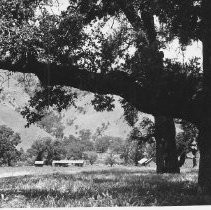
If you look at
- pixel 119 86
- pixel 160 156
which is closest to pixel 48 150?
pixel 160 156

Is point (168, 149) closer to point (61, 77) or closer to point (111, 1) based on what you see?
point (111, 1)

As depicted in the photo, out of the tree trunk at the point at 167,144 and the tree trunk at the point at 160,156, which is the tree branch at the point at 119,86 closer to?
the tree trunk at the point at 167,144

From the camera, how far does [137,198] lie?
11.8m

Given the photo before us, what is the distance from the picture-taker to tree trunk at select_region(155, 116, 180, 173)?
2952 cm

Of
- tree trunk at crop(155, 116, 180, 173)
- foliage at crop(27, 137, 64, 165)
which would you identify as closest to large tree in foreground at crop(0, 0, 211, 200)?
tree trunk at crop(155, 116, 180, 173)

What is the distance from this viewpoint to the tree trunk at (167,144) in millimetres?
29516

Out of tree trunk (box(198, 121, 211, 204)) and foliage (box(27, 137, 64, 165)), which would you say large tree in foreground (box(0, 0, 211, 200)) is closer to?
tree trunk (box(198, 121, 211, 204))

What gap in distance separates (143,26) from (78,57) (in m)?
10.7

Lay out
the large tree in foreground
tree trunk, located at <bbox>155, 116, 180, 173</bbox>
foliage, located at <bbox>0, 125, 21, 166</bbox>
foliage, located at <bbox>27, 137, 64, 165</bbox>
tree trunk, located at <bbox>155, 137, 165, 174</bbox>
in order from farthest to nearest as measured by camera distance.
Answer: foliage, located at <bbox>27, 137, 64, 165</bbox>, foliage, located at <bbox>0, 125, 21, 166</bbox>, tree trunk, located at <bbox>155, 137, 165, 174</bbox>, tree trunk, located at <bbox>155, 116, 180, 173</bbox>, the large tree in foreground

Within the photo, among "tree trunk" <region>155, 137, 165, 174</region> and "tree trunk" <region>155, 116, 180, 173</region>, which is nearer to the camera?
"tree trunk" <region>155, 116, 180, 173</region>

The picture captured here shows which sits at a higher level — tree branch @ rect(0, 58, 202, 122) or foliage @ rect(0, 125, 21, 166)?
tree branch @ rect(0, 58, 202, 122)

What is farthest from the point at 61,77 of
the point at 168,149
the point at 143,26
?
the point at 168,149

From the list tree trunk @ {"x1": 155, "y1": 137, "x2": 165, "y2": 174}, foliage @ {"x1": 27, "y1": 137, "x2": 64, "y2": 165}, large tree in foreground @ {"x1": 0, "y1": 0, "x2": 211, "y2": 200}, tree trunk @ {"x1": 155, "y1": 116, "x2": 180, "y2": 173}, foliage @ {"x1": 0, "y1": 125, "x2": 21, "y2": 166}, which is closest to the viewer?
large tree in foreground @ {"x1": 0, "y1": 0, "x2": 211, "y2": 200}

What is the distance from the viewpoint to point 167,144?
2945 cm
